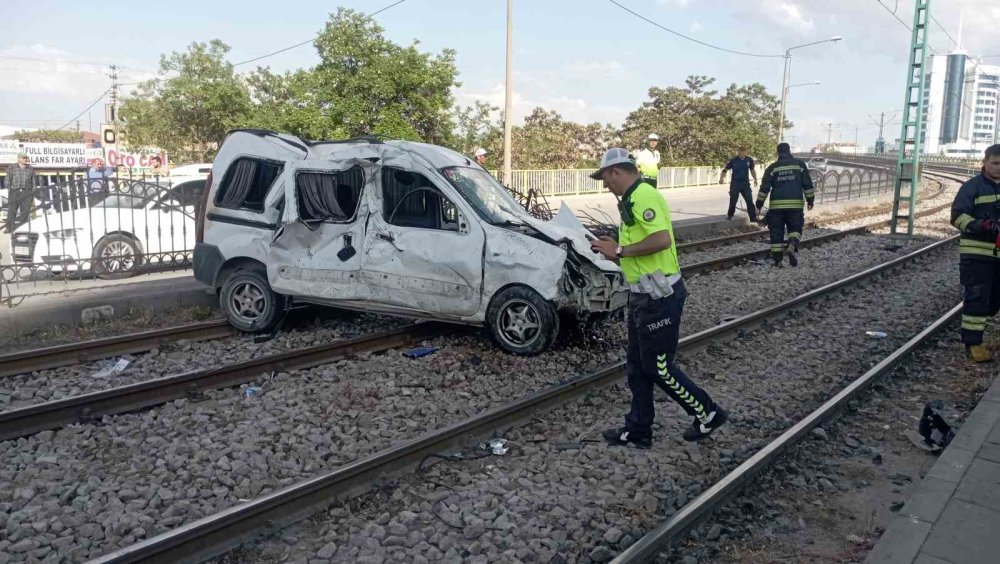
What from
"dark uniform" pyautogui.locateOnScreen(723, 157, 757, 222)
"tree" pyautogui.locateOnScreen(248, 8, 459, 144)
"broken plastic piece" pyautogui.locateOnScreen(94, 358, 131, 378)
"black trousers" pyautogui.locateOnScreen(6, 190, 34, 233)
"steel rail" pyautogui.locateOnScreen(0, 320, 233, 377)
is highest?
"tree" pyautogui.locateOnScreen(248, 8, 459, 144)

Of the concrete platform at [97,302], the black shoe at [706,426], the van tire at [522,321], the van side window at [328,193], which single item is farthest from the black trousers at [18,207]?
the black shoe at [706,426]

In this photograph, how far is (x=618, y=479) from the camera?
463cm

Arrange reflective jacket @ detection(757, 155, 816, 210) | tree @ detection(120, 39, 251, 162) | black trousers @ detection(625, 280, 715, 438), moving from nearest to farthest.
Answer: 1. black trousers @ detection(625, 280, 715, 438)
2. reflective jacket @ detection(757, 155, 816, 210)
3. tree @ detection(120, 39, 251, 162)

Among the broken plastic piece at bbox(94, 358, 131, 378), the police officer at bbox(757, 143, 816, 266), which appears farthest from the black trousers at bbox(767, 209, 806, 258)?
the broken plastic piece at bbox(94, 358, 131, 378)

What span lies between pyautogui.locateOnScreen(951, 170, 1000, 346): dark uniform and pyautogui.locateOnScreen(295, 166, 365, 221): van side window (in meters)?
5.97

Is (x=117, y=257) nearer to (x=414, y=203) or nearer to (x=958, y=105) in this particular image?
(x=414, y=203)

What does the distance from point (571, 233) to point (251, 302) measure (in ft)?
11.8

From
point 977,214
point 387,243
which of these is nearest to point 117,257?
point 387,243

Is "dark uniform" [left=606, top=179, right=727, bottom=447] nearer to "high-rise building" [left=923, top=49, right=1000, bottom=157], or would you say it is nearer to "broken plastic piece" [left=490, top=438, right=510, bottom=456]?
"broken plastic piece" [left=490, top=438, right=510, bottom=456]

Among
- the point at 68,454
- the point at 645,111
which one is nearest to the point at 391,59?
the point at 68,454

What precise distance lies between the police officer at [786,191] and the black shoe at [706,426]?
8.50 m

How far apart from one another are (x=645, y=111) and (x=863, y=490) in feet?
150

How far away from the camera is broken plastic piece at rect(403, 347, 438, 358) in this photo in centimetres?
728

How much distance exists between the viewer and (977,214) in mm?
6988
